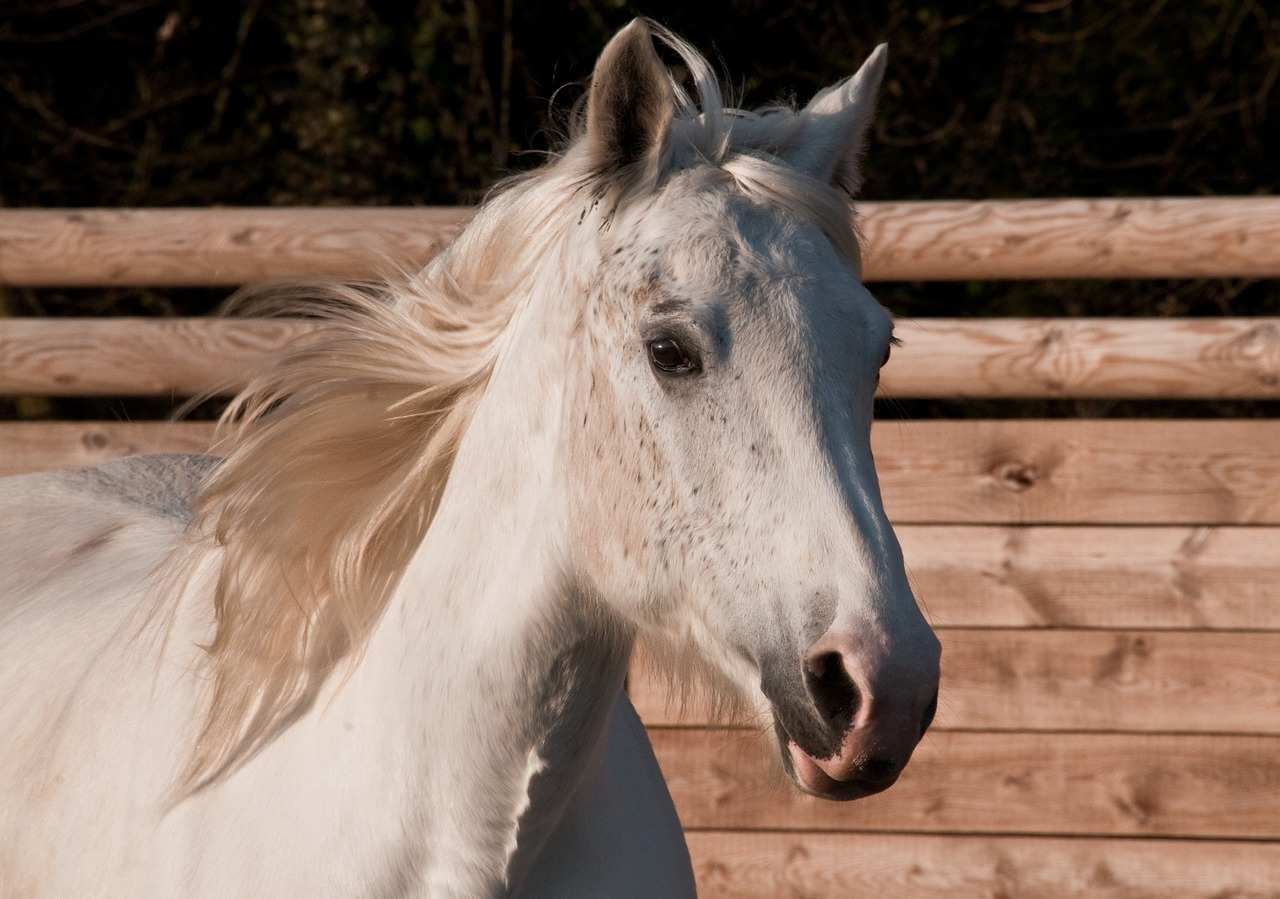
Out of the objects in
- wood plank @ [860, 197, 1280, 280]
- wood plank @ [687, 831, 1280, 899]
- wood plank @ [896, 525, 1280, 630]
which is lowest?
wood plank @ [687, 831, 1280, 899]

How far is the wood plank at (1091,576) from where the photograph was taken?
3.42 meters

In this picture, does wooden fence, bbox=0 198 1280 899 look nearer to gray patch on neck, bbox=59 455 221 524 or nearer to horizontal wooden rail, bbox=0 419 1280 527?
horizontal wooden rail, bbox=0 419 1280 527

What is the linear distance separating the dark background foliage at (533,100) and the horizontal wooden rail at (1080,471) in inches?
88.1

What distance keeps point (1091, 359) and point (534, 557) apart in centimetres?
230

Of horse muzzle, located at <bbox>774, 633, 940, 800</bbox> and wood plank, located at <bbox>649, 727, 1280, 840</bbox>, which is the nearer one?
horse muzzle, located at <bbox>774, 633, 940, 800</bbox>

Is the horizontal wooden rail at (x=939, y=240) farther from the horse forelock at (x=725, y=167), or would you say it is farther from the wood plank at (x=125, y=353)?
the horse forelock at (x=725, y=167)

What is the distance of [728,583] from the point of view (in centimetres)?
146

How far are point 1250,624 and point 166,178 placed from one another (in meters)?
5.17

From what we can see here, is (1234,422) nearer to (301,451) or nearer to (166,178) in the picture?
(301,451)

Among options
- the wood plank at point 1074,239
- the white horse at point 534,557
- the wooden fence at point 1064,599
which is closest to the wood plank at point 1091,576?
the wooden fence at point 1064,599

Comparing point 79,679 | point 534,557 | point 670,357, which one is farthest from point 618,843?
point 79,679

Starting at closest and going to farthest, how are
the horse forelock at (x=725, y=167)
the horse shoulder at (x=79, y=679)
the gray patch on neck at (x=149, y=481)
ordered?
the horse forelock at (x=725, y=167), the horse shoulder at (x=79, y=679), the gray patch on neck at (x=149, y=481)

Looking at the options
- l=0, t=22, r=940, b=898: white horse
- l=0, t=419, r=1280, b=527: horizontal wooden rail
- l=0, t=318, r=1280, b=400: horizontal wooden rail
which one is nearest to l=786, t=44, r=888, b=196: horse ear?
l=0, t=22, r=940, b=898: white horse

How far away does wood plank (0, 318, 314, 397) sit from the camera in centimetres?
359
